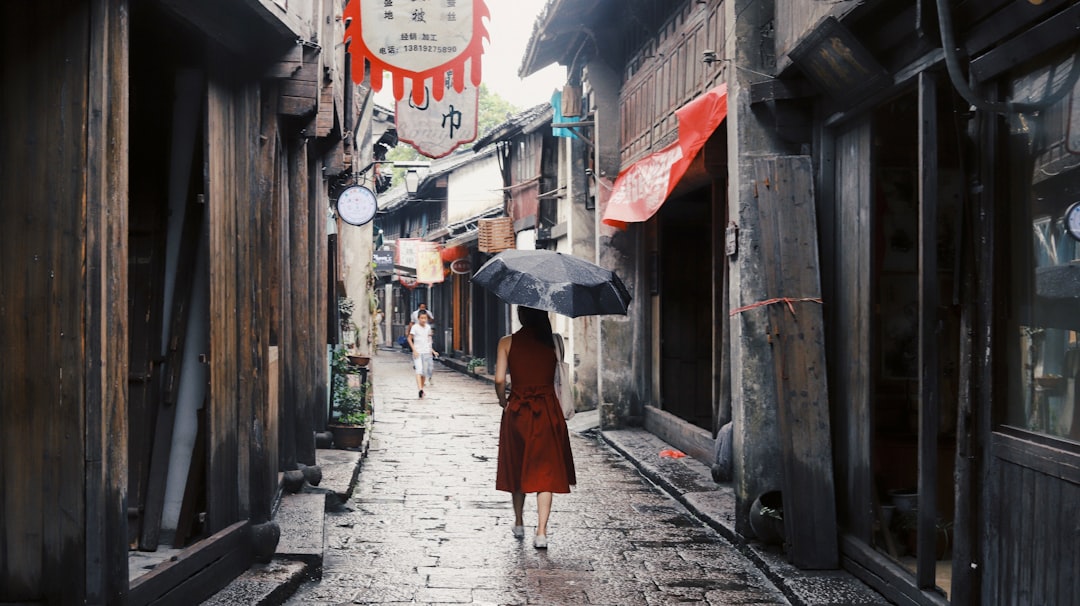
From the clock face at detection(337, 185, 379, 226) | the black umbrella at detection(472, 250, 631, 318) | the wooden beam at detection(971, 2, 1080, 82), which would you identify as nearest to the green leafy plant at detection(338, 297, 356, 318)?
the clock face at detection(337, 185, 379, 226)

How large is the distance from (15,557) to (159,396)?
2.08 metres

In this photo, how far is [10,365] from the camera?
15.4 ft

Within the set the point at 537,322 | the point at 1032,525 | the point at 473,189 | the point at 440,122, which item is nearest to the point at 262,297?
the point at 537,322

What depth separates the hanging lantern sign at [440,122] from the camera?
1353 cm

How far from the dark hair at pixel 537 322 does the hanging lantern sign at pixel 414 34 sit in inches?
94.3

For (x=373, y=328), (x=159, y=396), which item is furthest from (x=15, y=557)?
(x=373, y=328)

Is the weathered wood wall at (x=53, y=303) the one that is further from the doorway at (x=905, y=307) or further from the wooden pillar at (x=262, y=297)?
the doorway at (x=905, y=307)

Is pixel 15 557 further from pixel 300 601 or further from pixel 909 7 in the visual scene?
pixel 909 7

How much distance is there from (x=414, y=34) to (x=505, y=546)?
14.5 ft

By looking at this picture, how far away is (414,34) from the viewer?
30.3ft

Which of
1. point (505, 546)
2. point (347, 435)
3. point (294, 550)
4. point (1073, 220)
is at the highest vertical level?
point (1073, 220)

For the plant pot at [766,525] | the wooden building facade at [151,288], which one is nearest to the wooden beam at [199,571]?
the wooden building facade at [151,288]

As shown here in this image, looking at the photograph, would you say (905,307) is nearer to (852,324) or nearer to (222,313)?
(852,324)

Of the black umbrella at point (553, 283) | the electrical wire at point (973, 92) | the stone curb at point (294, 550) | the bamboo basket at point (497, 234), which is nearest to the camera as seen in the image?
the electrical wire at point (973, 92)
